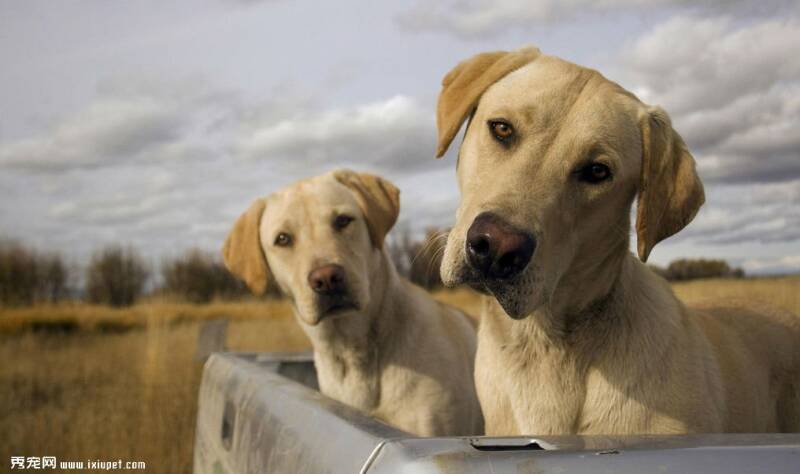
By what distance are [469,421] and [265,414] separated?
1.80 meters

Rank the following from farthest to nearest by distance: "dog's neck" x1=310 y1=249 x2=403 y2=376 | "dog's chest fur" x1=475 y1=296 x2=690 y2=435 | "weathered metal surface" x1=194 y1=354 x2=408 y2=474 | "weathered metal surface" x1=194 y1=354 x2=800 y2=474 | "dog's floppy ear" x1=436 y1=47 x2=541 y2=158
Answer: "dog's neck" x1=310 y1=249 x2=403 y2=376 < "dog's floppy ear" x1=436 y1=47 x2=541 y2=158 < "dog's chest fur" x1=475 y1=296 x2=690 y2=435 < "weathered metal surface" x1=194 y1=354 x2=408 y2=474 < "weathered metal surface" x1=194 y1=354 x2=800 y2=474

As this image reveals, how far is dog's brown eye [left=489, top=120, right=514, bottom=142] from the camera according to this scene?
91.9 inches

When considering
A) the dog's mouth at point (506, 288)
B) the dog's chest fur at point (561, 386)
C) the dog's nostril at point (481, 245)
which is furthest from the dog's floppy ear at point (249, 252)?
the dog's nostril at point (481, 245)

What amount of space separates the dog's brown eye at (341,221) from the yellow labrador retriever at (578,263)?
1.67m

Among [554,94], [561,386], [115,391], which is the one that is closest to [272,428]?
[561,386]

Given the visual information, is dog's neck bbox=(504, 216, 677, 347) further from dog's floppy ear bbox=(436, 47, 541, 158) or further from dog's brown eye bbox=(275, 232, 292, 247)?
dog's brown eye bbox=(275, 232, 292, 247)

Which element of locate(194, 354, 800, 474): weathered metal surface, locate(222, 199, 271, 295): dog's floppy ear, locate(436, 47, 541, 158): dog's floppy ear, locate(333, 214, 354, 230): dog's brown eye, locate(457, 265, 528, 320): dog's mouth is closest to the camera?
locate(194, 354, 800, 474): weathered metal surface

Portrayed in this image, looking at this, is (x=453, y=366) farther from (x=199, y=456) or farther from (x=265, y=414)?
(x=265, y=414)

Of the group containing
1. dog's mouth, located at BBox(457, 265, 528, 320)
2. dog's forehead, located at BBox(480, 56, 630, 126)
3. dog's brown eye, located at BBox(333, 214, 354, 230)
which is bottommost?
dog's mouth, located at BBox(457, 265, 528, 320)

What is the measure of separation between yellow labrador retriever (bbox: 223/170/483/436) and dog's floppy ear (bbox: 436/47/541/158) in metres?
1.44

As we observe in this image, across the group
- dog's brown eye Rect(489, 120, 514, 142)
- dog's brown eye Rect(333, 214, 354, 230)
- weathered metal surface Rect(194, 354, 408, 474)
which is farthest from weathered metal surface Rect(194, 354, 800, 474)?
dog's brown eye Rect(333, 214, 354, 230)

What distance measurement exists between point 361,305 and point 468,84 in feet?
5.21

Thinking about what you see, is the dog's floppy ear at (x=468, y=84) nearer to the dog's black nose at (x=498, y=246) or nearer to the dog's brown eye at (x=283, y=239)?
the dog's black nose at (x=498, y=246)

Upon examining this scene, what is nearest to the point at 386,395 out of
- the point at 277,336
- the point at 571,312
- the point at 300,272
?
the point at 300,272
